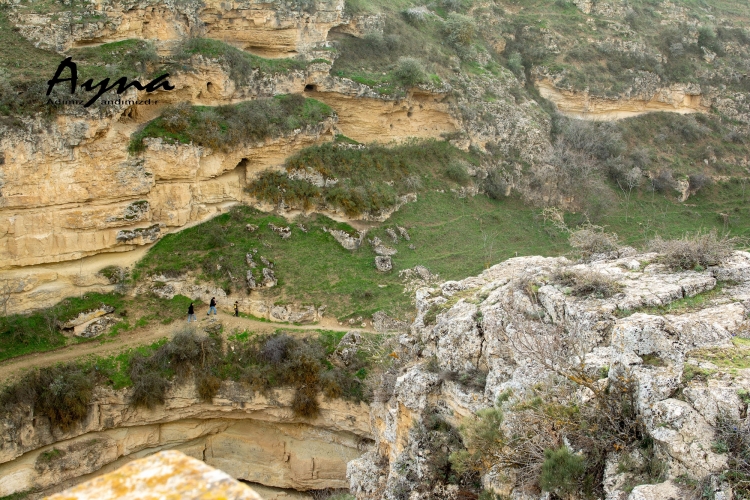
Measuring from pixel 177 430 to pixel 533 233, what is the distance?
1937 cm

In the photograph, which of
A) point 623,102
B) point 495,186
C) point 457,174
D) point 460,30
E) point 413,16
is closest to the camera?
point 457,174

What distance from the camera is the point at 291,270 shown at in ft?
86.9

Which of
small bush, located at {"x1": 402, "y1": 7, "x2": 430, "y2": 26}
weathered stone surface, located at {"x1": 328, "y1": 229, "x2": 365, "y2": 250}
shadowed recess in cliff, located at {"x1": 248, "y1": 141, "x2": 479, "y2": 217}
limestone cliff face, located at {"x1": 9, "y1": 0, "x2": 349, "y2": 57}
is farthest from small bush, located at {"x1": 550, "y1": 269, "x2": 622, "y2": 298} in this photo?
small bush, located at {"x1": 402, "y1": 7, "x2": 430, "y2": 26}

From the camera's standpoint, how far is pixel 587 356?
909cm

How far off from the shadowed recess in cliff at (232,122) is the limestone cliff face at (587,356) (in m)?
16.1

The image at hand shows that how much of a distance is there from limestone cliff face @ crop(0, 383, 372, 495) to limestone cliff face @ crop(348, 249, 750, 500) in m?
10.1

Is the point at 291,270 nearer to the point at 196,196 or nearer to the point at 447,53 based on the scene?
the point at 196,196

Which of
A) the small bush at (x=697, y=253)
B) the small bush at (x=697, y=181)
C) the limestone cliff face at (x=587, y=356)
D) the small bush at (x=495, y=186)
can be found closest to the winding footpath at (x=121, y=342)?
the limestone cliff face at (x=587, y=356)

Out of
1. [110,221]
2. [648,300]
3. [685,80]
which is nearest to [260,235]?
[110,221]

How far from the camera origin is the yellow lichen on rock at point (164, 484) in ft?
12.4

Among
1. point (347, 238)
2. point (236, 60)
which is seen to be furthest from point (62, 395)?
point (236, 60)

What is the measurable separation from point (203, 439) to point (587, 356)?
1940 centimetres

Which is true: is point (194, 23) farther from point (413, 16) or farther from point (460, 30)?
point (460, 30)

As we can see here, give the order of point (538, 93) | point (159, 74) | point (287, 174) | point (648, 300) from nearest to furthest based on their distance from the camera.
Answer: point (648, 300) → point (159, 74) → point (287, 174) → point (538, 93)
